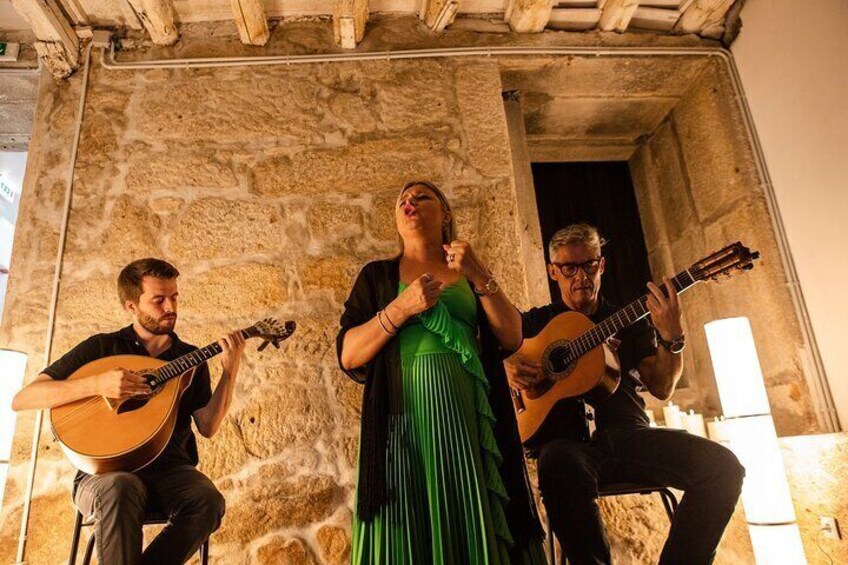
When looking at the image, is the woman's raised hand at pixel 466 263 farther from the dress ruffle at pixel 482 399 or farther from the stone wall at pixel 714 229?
the stone wall at pixel 714 229

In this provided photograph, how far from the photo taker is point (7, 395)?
6.63 feet

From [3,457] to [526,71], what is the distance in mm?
3209

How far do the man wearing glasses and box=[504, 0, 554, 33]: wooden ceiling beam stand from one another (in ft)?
5.17

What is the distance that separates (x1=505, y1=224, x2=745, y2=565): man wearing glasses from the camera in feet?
5.15

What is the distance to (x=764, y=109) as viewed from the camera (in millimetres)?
2879

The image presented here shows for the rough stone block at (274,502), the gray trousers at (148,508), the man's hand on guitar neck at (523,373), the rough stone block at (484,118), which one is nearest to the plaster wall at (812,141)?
the rough stone block at (484,118)

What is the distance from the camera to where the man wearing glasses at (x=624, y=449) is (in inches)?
61.8

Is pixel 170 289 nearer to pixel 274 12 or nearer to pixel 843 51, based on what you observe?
pixel 274 12

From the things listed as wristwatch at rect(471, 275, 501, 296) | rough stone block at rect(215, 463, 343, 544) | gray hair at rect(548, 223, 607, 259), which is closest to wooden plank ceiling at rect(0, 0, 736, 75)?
gray hair at rect(548, 223, 607, 259)

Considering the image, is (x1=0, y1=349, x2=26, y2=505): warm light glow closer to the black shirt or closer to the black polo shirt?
the black polo shirt

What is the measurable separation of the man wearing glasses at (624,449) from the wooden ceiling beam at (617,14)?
1681mm

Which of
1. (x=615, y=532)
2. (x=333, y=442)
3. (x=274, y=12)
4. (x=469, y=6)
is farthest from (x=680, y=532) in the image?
(x=274, y=12)

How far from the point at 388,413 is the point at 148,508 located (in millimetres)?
874

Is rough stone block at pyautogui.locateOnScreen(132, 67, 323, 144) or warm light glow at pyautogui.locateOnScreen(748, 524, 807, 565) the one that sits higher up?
rough stone block at pyautogui.locateOnScreen(132, 67, 323, 144)
